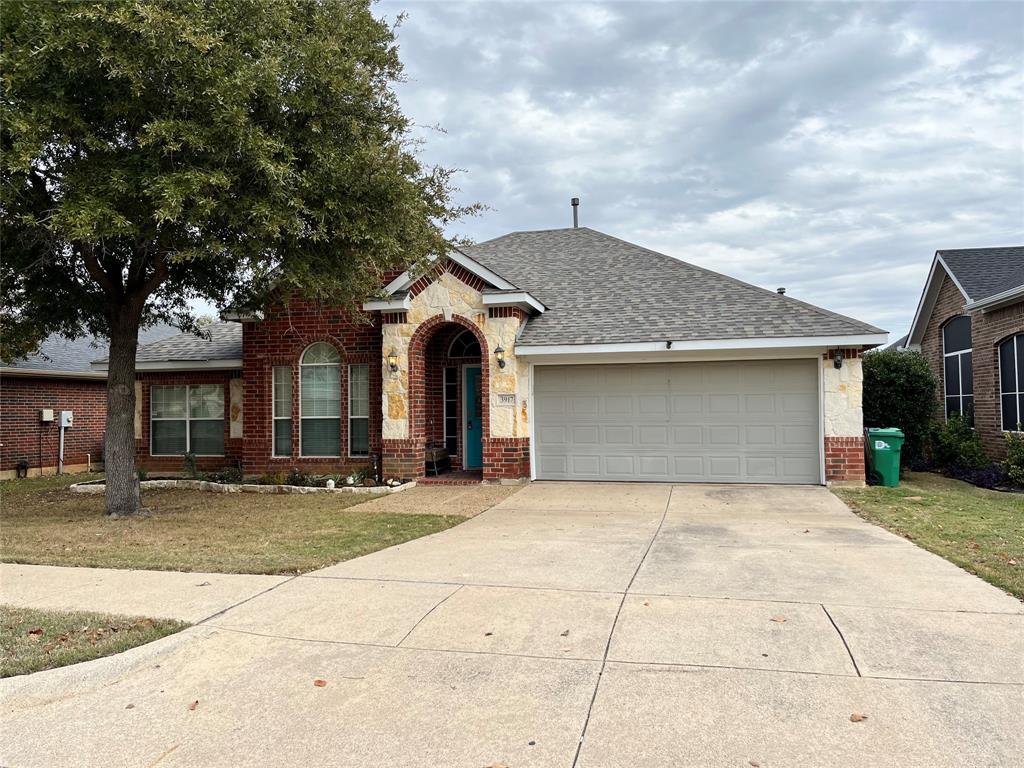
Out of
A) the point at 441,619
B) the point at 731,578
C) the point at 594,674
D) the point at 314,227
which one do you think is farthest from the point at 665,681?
the point at 314,227

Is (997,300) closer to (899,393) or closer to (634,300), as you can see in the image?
(899,393)

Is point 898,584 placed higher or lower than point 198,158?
lower

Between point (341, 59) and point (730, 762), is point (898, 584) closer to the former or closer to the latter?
point (730, 762)

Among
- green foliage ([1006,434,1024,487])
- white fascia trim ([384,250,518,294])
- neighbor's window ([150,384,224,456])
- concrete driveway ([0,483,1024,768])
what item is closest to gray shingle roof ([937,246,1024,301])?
green foliage ([1006,434,1024,487])

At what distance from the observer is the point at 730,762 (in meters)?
3.16

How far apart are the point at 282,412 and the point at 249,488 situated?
1.95 metres

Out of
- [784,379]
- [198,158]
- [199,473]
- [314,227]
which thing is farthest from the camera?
[199,473]

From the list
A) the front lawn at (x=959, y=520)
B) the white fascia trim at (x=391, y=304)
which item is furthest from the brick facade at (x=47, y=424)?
the front lawn at (x=959, y=520)

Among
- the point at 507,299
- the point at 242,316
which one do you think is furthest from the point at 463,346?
the point at 242,316

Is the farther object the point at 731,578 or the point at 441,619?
the point at 731,578

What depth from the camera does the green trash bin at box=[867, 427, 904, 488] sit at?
1241cm

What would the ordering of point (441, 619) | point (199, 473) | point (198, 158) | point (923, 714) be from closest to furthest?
point (923, 714), point (441, 619), point (198, 158), point (199, 473)

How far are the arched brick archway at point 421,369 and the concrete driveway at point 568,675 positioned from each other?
21.8 feet

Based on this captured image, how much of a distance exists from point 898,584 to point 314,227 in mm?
7887
